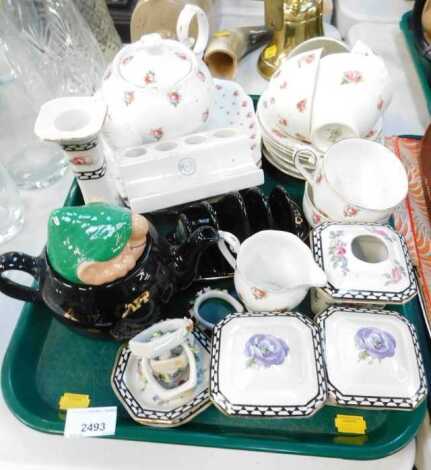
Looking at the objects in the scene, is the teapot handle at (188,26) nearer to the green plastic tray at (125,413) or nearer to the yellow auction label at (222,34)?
the yellow auction label at (222,34)

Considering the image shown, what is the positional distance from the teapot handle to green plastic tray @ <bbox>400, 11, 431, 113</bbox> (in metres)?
0.51

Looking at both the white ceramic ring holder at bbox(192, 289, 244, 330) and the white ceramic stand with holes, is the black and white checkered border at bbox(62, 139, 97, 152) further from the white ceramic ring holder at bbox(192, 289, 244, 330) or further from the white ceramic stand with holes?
the white ceramic ring holder at bbox(192, 289, 244, 330)

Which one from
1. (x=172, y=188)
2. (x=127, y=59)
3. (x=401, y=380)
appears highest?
(x=127, y=59)

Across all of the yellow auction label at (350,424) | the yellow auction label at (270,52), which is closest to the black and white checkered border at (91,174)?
the yellow auction label at (350,424)

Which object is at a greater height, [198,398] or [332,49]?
[332,49]

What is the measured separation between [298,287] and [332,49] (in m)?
0.48

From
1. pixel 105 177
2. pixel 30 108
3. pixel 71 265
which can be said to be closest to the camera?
pixel 71 265

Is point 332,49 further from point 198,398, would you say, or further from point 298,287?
point 198,398

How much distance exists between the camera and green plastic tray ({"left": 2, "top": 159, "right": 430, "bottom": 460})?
550mm

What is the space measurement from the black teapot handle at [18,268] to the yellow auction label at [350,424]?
41cm

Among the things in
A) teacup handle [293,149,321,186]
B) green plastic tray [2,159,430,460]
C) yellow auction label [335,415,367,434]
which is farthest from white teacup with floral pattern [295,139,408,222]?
yellow auction label [335,415,367,434]

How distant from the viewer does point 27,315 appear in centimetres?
67

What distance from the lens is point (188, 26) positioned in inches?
30.4

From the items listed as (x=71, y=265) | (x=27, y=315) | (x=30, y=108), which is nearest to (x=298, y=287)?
(x=71, y=265)
